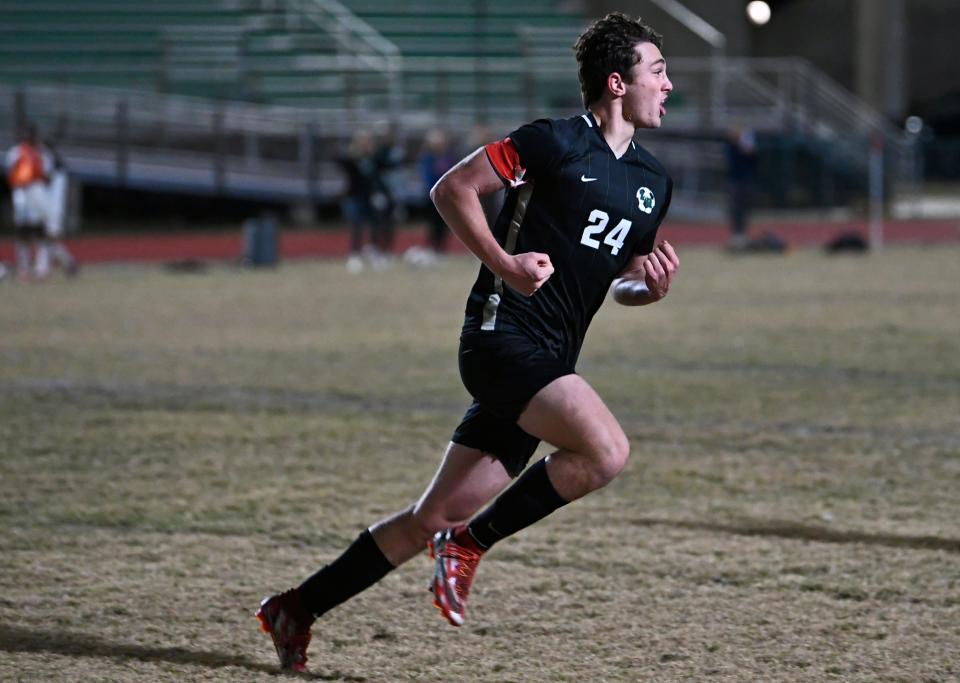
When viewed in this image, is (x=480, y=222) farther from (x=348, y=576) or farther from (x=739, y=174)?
(x=739, y=174)

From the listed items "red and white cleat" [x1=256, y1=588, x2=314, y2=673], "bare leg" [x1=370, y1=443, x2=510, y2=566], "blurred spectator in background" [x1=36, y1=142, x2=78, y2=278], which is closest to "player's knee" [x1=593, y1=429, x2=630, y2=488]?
"bare leg" [x1=370, y1=443, x2=510, y2=566]

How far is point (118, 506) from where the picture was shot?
288 inches

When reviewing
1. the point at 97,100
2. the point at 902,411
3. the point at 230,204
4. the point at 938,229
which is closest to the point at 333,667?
the point at 902,411

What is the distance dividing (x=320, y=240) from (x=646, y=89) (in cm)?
2477

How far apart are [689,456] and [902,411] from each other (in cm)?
205

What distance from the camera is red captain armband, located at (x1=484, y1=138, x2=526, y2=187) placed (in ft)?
14.7

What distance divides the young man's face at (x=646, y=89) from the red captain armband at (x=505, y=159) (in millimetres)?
455

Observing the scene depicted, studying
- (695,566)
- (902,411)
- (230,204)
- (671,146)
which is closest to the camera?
(695,566)

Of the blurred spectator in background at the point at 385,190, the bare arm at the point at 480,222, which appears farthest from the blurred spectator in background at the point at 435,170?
the bare arm at the point at 480,222

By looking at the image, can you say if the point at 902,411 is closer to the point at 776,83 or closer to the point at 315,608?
the point at 315,608

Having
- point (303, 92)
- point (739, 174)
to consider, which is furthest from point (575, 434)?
point (303, 92)

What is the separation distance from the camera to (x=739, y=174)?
26.5 meters

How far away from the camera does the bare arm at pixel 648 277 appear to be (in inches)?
188

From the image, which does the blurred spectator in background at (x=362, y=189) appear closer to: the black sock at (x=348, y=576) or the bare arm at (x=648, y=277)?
the bare arm at (x=648, y=277)
